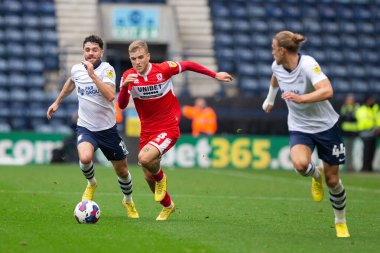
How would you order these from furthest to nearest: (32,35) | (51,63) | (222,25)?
(222,25) → (32,35) → (51,63)

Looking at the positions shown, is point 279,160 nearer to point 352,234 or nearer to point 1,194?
point 1,194

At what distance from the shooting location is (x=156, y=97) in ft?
36.9

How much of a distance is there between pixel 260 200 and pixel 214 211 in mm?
2462

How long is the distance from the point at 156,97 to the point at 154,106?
0.12 m

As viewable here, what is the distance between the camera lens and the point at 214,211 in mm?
12773

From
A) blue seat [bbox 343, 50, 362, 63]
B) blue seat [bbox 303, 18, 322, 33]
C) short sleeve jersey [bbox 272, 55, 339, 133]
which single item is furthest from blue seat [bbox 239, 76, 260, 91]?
short sleeve jersey [bbox 272, 55, 339, 133]

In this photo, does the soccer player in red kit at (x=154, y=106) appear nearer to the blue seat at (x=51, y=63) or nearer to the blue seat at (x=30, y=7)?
the blue seat at (x=51, y=63)

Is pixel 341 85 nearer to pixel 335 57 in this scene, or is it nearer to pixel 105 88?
pixel 335 57

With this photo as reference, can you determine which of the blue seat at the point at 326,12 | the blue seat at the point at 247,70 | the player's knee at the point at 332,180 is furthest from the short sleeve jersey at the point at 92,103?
the blue seat at the point at 326,12

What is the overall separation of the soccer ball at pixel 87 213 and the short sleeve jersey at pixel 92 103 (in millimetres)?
1295

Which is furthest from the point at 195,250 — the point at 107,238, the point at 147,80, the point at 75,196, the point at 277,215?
the point at 75,196

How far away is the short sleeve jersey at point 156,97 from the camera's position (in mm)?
11141

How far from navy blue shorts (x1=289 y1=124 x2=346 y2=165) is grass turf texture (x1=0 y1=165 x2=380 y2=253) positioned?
0.84 meters

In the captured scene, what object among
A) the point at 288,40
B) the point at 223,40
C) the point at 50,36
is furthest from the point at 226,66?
the point at 288,40
